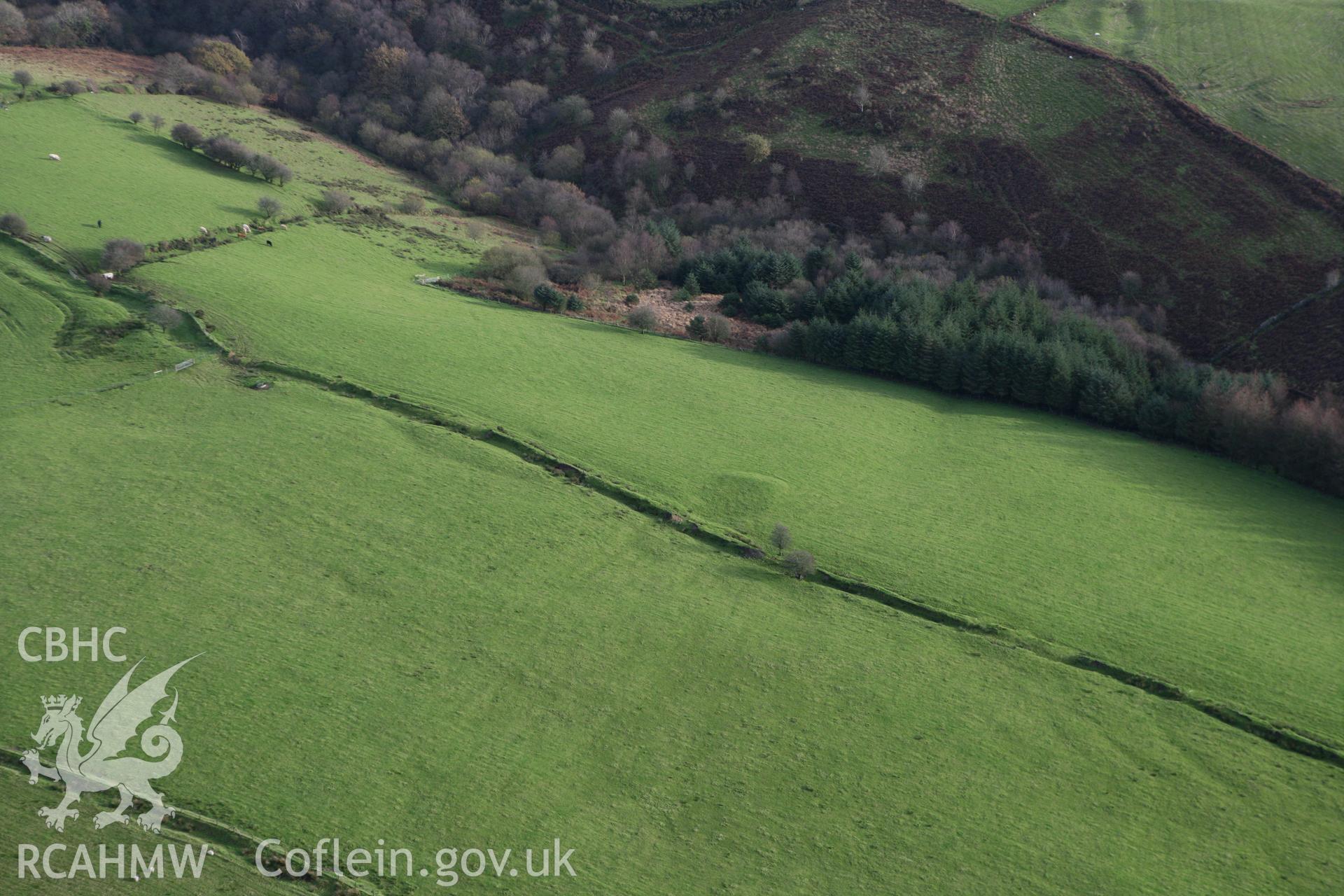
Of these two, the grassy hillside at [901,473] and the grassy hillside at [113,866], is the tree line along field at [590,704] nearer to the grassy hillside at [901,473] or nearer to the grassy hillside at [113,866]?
the grassy hillside at [113,866]

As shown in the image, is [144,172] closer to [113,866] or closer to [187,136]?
[187,136]

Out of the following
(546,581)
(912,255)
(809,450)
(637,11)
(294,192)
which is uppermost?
(637,11)

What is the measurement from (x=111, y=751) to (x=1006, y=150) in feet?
303

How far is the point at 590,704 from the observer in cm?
3966

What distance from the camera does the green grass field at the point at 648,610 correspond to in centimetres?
3450

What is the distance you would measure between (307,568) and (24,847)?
17.3 metres

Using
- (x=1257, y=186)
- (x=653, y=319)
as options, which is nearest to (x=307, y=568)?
(x=653, y=319)

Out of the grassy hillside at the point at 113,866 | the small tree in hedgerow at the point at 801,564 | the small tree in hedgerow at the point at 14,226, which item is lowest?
the grassy hillside at the point at 113,866

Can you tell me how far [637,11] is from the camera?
128 metres

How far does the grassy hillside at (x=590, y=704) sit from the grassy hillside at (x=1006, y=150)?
43.9m

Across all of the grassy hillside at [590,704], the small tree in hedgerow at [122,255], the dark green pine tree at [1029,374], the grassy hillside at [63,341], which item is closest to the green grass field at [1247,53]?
the dark green pine tree at [1029,374]

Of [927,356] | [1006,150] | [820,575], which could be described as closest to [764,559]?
[820,575]

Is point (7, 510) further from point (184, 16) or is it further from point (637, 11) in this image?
point (184, 16)

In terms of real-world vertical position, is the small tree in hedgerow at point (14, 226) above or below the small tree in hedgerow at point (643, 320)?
below
